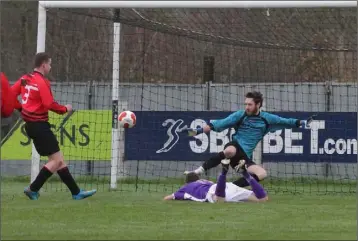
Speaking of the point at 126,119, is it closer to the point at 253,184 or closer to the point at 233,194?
the point at 233,194

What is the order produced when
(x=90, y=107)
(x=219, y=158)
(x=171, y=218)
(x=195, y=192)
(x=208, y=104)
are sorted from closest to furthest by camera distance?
(x=171, y=218) < (x=195, y=192) < (x=219, y=158) < (x=208, y=104) < (x=90, y=107)

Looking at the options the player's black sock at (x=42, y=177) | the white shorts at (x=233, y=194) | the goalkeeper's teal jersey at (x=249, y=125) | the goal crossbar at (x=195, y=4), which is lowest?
the white shorts at (x=233, y=194)

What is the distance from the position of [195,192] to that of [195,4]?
9.39 ft

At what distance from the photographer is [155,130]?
17.5m

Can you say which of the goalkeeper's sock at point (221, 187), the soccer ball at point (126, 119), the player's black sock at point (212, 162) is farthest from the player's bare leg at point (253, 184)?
the soccer ball at point (126, 119)

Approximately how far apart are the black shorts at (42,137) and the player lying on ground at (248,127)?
78.0 inches

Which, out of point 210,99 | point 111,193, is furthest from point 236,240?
point 210,99

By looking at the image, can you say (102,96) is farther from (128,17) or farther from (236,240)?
(236,240)

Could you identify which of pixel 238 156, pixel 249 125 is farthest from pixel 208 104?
pixel 238 156

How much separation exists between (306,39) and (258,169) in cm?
543

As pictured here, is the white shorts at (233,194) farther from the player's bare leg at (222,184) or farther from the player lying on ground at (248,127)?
the player lying on ground at (248,127)

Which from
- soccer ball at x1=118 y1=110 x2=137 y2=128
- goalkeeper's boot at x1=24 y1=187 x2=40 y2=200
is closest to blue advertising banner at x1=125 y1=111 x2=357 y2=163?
soccer ball at x1=118 y1=110 x2=137 y2=128

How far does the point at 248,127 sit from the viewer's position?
13195 millimetres

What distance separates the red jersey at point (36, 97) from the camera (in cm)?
1220
